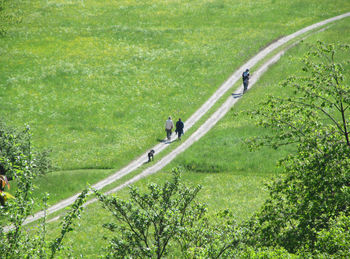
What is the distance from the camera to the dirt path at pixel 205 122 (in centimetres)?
3594

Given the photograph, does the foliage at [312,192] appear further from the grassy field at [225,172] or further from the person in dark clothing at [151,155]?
the person in dark clothing at [151,155]

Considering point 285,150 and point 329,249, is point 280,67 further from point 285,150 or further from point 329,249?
point 329,249

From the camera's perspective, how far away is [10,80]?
56906 millimetres

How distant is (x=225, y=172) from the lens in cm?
3662

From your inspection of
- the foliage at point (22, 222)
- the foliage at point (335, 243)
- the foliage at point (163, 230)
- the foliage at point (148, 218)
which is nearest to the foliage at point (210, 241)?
the foliage at point (163, 230)

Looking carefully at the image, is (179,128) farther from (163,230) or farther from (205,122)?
(163,230)

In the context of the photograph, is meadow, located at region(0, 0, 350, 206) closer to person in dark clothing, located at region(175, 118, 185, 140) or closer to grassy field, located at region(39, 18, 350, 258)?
person in dark clothing, located at region(175, 118, 185, 140)

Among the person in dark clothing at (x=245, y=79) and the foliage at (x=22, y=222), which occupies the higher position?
the person in dark clothing at (x=245, y=79)

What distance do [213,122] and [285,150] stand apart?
34.2 ft

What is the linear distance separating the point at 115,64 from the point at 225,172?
32.0m

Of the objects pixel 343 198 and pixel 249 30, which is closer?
pixel 343 198

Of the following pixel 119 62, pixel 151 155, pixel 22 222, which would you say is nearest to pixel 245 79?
pixel 151 155

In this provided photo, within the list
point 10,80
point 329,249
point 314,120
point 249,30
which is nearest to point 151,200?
point 329,249

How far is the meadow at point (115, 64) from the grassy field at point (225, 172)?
6.02m
